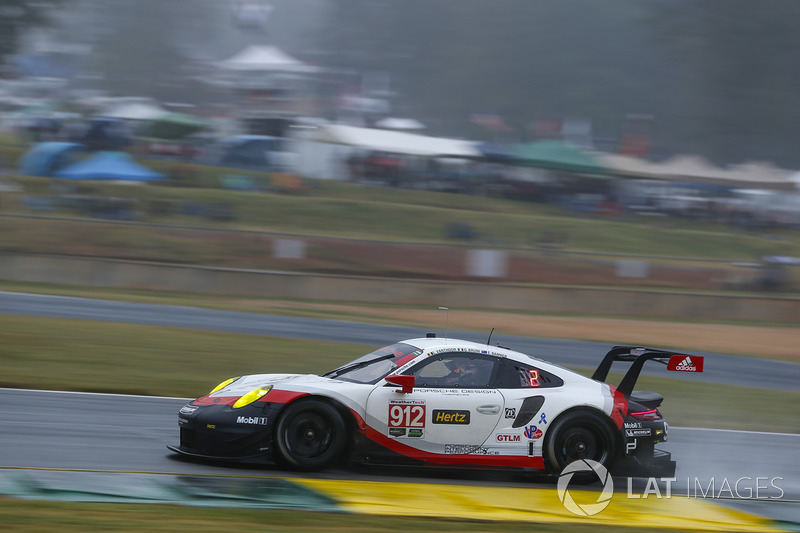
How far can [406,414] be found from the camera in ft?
23.2

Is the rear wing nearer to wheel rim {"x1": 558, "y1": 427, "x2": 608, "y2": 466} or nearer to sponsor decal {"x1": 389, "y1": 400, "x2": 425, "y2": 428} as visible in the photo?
wheel rim {"x1": 558, "y1": 427, "x2": 608, "y2": 466}

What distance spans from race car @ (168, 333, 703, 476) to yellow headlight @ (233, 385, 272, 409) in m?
0.01

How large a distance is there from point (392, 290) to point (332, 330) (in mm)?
6632

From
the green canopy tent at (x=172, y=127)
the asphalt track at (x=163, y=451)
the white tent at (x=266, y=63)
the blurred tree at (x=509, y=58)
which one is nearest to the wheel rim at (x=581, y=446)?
the asphalt track at (x=163, y=451)

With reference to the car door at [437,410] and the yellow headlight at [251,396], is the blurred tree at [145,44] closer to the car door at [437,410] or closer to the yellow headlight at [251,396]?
the yellow headlight at [251,396]

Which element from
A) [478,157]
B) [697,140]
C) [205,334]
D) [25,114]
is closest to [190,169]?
[478,157]

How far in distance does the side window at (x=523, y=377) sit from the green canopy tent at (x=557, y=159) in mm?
35091

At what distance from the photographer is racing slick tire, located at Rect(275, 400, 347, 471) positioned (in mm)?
6965

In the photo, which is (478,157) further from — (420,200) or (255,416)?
(255,416)

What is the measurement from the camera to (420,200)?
40.8 metres

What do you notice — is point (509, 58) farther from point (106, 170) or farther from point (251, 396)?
point (251, 396)

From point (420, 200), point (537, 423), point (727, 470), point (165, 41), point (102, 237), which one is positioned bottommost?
point (727, 470)

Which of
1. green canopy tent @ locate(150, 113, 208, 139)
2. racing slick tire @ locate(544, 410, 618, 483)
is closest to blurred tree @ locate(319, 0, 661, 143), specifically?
green canopy tent @ locate(150, 113, 208, 139)

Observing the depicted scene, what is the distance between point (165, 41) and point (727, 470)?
98726mm
